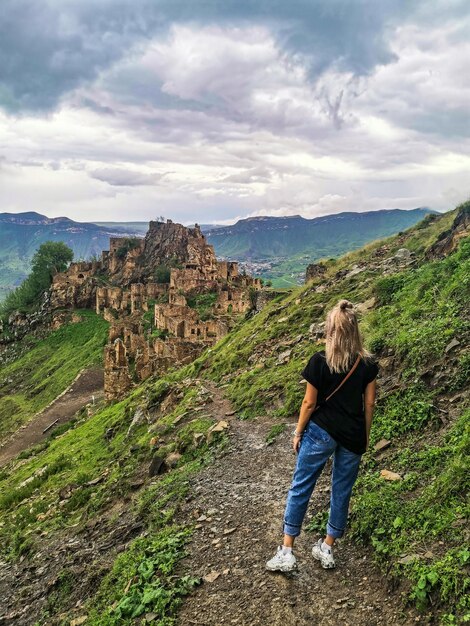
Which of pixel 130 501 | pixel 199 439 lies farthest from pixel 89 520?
pixel 199 439

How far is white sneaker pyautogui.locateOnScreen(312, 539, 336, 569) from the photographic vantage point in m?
5.70

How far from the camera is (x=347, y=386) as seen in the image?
5.60 m

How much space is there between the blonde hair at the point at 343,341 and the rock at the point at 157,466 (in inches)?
310

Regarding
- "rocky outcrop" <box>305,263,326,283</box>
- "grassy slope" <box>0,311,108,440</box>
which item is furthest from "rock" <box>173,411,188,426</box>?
"grassy slope" <box>0,311,108,440</box>

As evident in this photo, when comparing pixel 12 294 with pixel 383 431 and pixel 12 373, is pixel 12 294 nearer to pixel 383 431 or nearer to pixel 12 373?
pixel 12 373

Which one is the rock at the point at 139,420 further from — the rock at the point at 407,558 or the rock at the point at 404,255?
the rock at the point at 404,255

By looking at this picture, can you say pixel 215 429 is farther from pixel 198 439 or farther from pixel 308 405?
pixel 308 405

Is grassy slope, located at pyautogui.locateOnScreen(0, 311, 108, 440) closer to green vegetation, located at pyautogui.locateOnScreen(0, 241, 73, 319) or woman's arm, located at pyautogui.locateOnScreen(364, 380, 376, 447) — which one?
green vegetation, located at pyautogui.locateOnScreen(0, 241, 73, 319)

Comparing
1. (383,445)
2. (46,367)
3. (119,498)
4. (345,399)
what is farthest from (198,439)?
(46,367)

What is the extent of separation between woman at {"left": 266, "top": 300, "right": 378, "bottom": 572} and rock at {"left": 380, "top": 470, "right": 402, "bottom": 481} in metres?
1.53

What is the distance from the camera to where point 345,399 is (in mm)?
5617

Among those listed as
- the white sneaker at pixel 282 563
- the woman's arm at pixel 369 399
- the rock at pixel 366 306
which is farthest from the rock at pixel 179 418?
the woman's arm at pixel 369 399

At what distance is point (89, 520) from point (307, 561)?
7529 millimetres

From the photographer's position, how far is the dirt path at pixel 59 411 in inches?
1315
